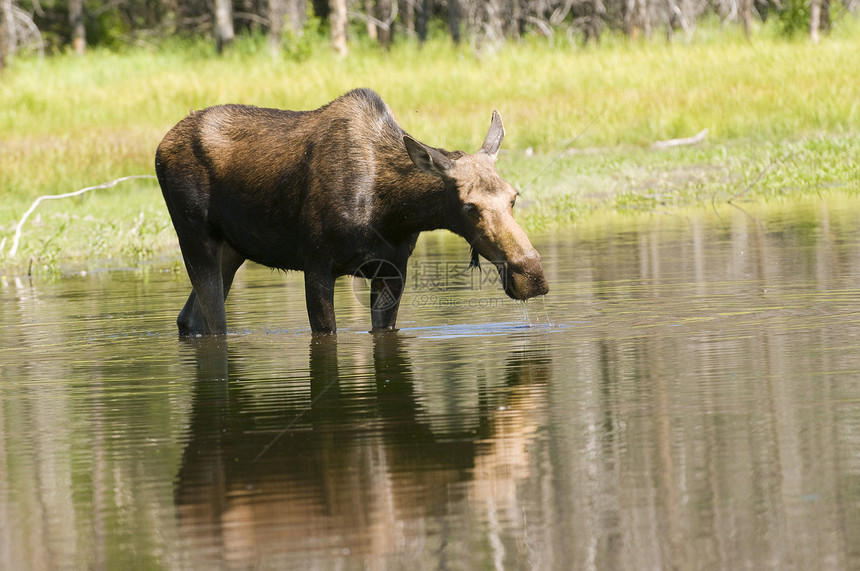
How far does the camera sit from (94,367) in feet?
28.3

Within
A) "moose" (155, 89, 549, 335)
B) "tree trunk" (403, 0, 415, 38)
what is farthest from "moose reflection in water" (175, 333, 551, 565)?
"tree trunk" (403, 0, 415, 38)

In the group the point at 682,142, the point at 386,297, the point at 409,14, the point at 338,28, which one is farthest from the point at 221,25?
the point at 386,297

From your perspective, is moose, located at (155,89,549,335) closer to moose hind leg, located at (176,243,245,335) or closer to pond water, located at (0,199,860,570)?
moose hind leg, located at (176,243,245,335)

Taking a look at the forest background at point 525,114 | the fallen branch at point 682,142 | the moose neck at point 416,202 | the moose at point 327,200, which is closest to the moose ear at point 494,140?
the moose at point 327,200

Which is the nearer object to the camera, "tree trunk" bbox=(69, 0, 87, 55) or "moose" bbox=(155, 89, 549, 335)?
"moose" bbox=(155, 89, 549, 335)

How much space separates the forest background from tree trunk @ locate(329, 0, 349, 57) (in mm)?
44

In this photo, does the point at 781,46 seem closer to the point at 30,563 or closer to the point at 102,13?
the point at 30,563

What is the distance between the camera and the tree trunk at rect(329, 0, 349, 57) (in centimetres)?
3488

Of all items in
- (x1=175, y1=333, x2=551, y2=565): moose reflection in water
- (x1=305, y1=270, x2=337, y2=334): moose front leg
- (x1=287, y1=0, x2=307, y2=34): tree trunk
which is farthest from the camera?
(x1=287, y1=0, x2=307, y2=34): tree trunk

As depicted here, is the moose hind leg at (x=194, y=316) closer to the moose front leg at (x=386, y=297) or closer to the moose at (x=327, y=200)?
the moose at (x=327, y=200)

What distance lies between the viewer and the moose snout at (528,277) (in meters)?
8.09

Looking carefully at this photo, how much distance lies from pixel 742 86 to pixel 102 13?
36.6 metres

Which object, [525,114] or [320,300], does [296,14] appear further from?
[320,300]

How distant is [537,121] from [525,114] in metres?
0.51
